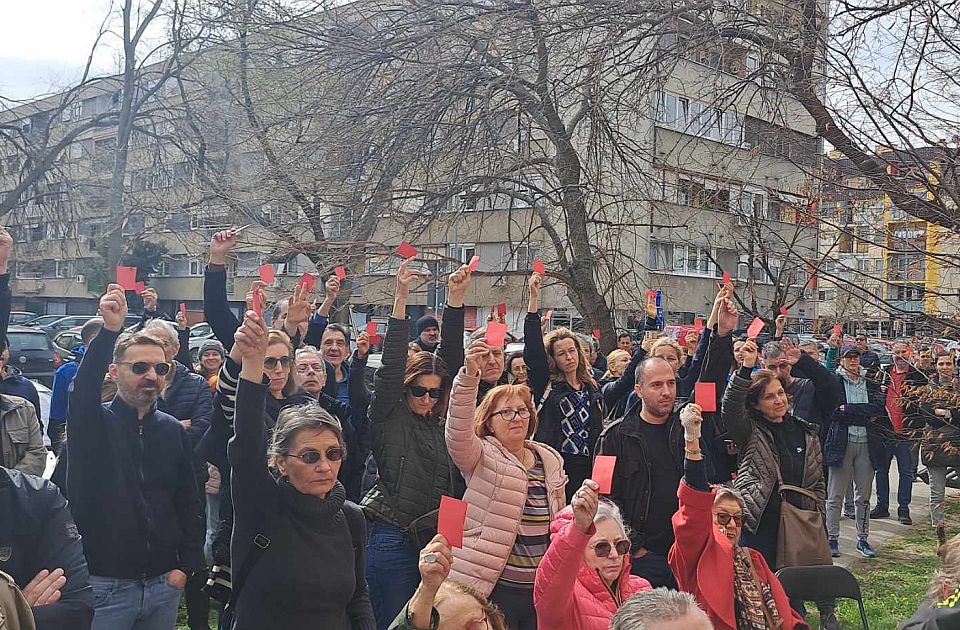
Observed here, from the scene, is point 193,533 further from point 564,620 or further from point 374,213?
point 374,213

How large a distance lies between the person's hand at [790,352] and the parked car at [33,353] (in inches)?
670

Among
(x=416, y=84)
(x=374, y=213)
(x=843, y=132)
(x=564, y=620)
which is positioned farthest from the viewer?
(x=374, y=213)

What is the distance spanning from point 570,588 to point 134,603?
5.76 feet

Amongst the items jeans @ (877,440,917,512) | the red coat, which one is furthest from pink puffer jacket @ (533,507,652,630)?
jeans @ (877,440,917,512)

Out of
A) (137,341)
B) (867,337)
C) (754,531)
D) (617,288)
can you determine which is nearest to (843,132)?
(754,531)

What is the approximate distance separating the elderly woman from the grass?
10.2ft

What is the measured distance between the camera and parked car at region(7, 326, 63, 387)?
788 inches

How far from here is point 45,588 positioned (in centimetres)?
262

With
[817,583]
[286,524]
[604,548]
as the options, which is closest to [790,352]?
[817,583]

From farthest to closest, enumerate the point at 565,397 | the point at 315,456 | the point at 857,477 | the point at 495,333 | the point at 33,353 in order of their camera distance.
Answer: the point at 33,353 → the point at 857,477 → the point at 565,397 → the point at 495,333 → the point at 315,456

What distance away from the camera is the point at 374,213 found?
840 centimetres

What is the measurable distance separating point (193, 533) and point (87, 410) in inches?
29.8

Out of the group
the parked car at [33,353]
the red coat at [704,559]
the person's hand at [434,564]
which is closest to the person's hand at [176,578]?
the person's hand at [434,564]

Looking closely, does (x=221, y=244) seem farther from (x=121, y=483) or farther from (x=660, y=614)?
(x=660, y=614)
